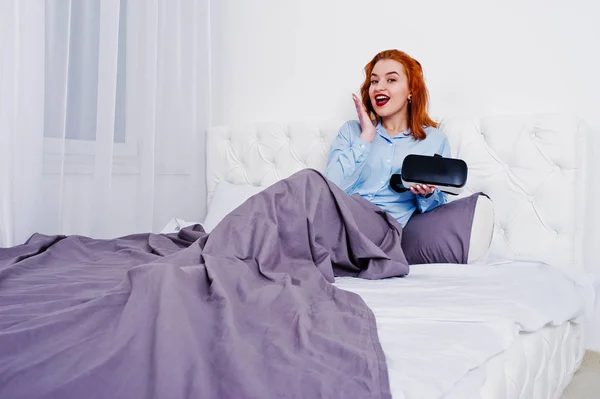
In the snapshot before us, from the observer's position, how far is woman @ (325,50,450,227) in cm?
196

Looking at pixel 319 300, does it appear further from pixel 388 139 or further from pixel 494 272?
pixel 388 139

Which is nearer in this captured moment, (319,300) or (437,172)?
(319,300)

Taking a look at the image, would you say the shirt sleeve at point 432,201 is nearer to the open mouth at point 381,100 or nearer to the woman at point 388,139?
the woman at point 388,139

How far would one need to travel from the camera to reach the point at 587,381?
5.64ft

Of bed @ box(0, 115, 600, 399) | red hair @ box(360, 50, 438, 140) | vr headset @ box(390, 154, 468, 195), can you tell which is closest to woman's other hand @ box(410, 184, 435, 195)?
vr headset @ box(390, 154, 468, 195)

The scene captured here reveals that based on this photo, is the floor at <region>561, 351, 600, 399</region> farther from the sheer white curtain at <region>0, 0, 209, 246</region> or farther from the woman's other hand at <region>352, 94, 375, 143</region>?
the sheer white curtain at <region>0, 0, 209, 246</region>

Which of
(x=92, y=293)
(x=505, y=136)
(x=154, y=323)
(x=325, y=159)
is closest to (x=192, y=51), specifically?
(x=325, y=159)

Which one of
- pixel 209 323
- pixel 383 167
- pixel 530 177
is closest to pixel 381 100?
pixel 383 167

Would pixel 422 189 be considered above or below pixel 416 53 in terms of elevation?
below

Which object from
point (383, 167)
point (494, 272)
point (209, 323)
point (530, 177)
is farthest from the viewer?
point (383, 167)

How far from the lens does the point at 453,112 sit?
7.16ft

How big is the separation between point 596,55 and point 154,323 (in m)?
1.80

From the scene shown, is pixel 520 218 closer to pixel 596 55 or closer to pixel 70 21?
pixel 596 55

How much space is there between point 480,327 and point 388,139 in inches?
45.5
